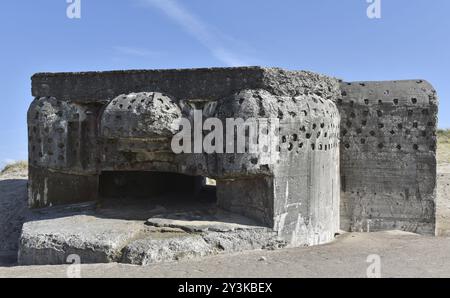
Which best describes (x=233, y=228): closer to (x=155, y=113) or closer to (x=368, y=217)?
(x=155, y=113)

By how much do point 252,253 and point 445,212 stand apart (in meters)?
5.69

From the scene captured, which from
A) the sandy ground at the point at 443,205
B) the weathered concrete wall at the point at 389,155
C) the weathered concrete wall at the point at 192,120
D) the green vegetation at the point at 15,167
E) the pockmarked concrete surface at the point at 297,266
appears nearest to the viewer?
the pockmarked concrete surface at the point at 297,266

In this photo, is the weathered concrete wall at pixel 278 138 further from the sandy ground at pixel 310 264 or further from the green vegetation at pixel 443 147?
the green vegetation at pixel 443 147

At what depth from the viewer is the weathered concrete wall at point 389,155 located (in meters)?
7.30

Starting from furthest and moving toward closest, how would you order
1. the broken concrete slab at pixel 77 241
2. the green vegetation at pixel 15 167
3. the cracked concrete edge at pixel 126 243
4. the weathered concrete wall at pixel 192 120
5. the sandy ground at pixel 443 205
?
the green vegetation at pixel 15 167, the sandy ground at pixel 443 205, the weathered concrete wall at pixel 192 120, the broken concrete slab at pixel 77 241, the cracked concrete edge at pixel 126 243

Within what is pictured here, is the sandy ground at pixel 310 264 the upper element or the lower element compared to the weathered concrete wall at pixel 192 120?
lower

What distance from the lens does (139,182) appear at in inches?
318

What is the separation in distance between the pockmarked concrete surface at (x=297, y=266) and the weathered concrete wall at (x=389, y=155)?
1707 millimetres

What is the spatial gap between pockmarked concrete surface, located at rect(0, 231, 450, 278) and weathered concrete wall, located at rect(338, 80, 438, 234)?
1707 millimetres

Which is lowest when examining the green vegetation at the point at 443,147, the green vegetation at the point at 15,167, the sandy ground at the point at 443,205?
the sandy ground at the point at 443,205

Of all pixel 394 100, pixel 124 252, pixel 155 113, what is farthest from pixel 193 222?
pixel 394 100

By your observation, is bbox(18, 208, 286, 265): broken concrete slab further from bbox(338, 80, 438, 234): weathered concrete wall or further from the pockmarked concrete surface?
bbox(338, 80, 438, 234): weathered concrete wall

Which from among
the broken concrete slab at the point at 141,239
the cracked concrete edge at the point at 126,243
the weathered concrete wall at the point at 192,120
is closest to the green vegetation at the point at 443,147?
the weathered concrete wall at the point at 192,120

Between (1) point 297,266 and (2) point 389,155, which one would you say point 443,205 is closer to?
(2) point 389,155
